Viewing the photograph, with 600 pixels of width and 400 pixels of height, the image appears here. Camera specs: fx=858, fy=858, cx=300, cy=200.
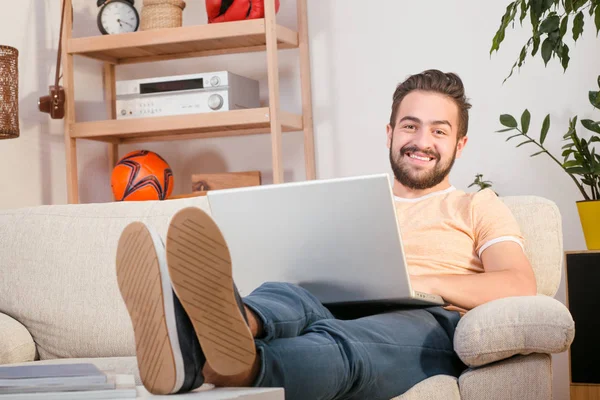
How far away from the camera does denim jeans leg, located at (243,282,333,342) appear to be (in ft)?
4.14

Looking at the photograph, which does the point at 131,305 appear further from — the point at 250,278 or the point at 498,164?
the point at 498,164

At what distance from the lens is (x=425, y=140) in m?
2.10

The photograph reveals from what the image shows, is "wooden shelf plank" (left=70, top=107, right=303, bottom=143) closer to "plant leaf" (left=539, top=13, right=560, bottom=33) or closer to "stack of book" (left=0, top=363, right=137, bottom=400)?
"plant leaf" (left=539, top=13, right=560, bottom=33)

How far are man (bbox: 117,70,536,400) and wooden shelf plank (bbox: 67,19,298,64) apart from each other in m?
1.30

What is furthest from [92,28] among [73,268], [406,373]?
[406,373]

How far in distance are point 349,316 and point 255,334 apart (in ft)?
1.81

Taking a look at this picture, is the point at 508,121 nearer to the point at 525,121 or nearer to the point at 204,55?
the point at 525,121

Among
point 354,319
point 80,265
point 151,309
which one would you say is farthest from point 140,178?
point 151,309

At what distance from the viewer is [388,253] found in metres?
1.54

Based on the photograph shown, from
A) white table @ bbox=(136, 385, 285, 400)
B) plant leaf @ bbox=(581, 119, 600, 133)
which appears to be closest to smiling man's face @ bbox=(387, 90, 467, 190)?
plant leaf @ bbox=(581, 119, 600, 133)

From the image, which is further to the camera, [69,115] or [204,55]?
[204,55]

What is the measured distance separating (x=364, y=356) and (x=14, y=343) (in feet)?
3.56

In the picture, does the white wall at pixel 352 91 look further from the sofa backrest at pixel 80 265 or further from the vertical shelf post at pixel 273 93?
the sofa backrest at pixel 80 265

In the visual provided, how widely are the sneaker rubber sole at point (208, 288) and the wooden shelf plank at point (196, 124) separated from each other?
88.3 inches
